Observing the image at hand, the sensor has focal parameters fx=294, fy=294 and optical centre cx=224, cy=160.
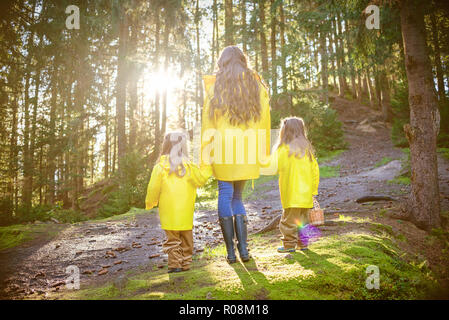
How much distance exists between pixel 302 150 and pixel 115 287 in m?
2.86

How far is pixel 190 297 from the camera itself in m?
2.39

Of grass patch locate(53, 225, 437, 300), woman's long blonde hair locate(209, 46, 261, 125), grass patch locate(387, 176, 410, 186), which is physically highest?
woman's long blonde hair locate(209, 46, 261, 125)

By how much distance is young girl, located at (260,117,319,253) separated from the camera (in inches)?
155

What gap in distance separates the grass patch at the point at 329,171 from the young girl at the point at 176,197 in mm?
10123

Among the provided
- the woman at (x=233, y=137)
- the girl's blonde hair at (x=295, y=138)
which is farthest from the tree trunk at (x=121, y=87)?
the woman at (x=233, y=137)

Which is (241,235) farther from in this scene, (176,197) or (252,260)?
(176,197)

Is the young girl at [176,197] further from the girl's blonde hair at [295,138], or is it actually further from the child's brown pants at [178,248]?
the girl's blonde hair at [295,138]

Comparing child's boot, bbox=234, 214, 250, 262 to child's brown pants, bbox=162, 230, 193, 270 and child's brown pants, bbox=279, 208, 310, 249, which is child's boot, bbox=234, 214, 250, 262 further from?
child's brown pants, bbox=279, 208, 310, 249

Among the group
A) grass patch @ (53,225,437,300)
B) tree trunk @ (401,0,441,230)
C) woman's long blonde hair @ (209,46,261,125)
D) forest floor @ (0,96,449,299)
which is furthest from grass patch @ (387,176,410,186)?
woman's long blonde hair @ (209,46,261,125)

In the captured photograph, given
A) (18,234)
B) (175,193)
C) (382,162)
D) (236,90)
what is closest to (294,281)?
(175,193)

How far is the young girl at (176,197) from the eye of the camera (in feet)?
11.5

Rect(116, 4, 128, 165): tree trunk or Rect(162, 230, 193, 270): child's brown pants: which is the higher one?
Rect(116, 4, 128, 165): tree trunk

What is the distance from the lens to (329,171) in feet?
43.5

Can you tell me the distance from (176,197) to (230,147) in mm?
897
